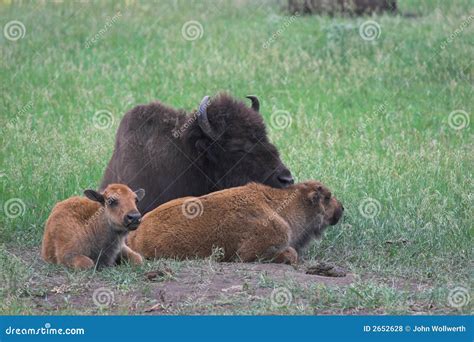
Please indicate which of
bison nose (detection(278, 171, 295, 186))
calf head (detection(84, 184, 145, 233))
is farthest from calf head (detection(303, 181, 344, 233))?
calf head (detection(84, 184, 145, 233))

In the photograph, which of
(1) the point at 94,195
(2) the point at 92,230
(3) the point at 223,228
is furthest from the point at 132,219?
(3) the point at 223,228

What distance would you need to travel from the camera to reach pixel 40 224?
11297mm

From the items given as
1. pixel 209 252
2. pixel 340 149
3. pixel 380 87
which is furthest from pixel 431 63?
pixel 209 252

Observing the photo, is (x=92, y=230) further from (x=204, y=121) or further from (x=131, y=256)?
(x=204, y=121)

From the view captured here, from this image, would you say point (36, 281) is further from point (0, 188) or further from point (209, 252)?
point (0, 188)

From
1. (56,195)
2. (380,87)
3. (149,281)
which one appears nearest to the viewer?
(149,281)

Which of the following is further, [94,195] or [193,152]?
[193,152]

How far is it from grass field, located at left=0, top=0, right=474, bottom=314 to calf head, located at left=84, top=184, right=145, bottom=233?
0.46m

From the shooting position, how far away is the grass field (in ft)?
28.5

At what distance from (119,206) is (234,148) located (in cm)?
189

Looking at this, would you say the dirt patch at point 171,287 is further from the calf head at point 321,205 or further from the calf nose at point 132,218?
the calf head at point 321,205

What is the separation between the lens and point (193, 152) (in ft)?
34.8

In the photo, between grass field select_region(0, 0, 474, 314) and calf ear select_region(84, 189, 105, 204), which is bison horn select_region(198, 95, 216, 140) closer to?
grass field select_region(0, 0, 474, 314)

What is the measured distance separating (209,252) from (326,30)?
11.3 m
